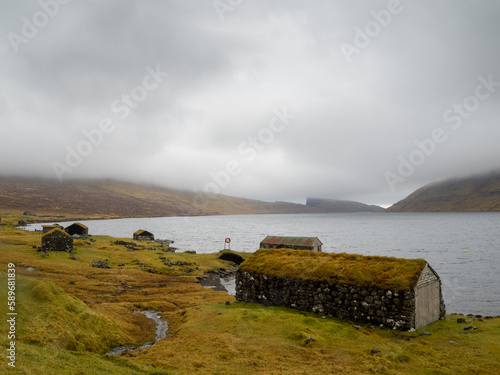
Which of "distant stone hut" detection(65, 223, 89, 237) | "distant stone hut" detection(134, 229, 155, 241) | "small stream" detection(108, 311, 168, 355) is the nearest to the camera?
"small stream" detection(108, 311, 168, 355)

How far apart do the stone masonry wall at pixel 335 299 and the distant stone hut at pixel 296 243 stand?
107 feet

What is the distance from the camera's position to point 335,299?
2223cm

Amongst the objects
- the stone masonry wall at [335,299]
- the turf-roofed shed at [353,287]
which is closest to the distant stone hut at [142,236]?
the stone masonry wall at [335,299]

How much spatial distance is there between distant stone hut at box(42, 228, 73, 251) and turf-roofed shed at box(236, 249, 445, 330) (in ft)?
142

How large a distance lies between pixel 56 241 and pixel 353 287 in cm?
5421

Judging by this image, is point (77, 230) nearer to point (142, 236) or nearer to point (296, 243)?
point (142, 236)

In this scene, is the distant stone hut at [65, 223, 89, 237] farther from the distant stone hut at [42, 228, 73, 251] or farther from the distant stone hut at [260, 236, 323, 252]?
the distant stone hut at [260, 236, 323, 252]

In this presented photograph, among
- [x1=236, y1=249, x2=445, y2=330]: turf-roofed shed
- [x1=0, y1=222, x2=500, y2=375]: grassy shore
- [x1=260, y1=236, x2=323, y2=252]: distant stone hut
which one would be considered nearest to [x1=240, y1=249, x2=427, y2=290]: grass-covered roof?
[x1=236, y1=249, x2=445, y2=330]: turf-roofed shed

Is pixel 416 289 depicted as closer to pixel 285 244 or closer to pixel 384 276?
pixel 384 276

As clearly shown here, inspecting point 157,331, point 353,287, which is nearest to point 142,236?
point 157,331

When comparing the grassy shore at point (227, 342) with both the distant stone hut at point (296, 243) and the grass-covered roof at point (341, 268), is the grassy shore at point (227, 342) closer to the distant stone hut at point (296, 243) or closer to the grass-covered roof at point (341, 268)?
the grass-covered roof at point (341, 268)

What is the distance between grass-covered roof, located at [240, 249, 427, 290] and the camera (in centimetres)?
2033

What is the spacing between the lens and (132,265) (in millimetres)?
54625

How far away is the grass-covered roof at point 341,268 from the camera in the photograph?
2033 centimetres
